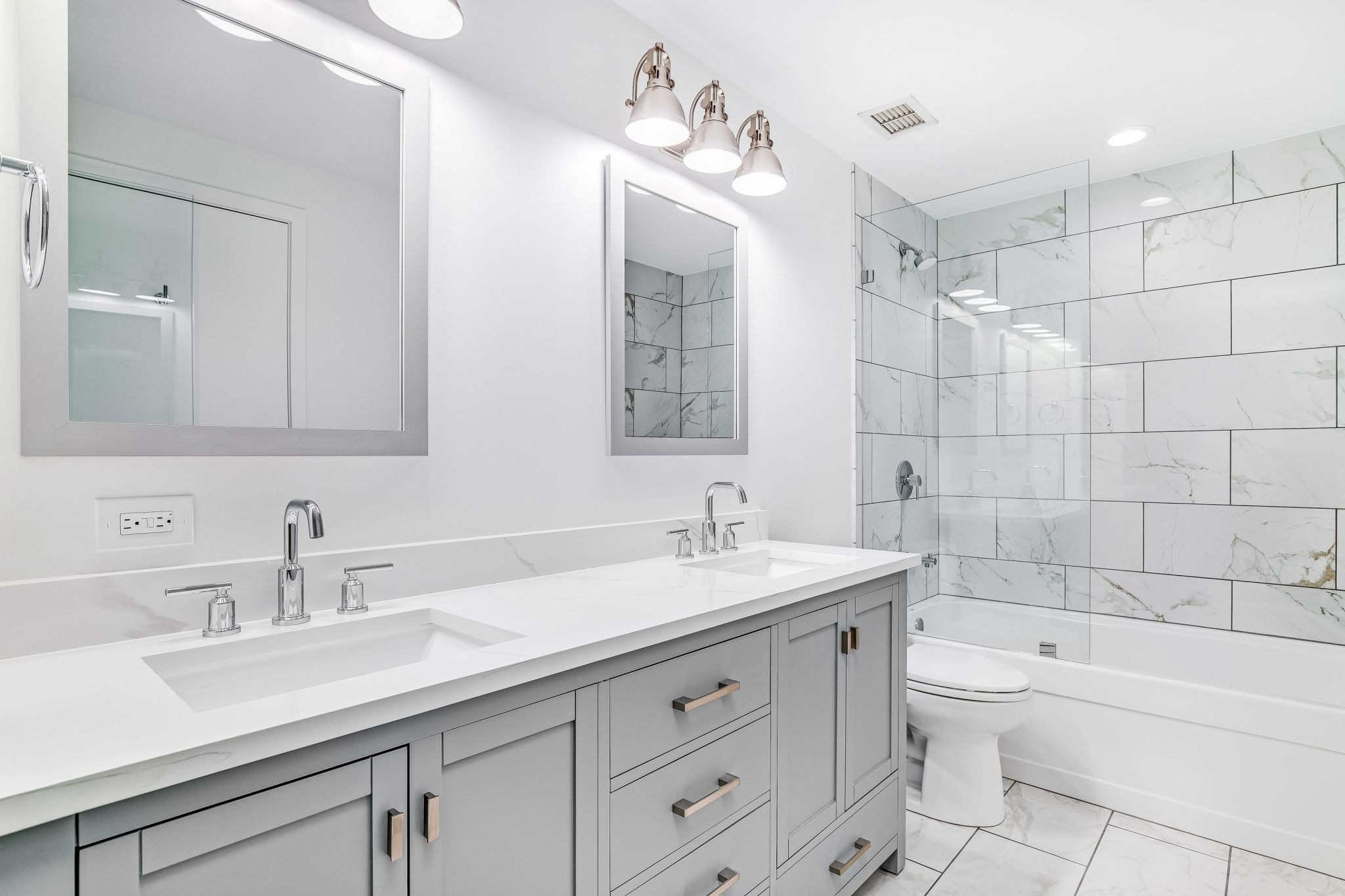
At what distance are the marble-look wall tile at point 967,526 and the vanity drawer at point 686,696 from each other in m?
1.79

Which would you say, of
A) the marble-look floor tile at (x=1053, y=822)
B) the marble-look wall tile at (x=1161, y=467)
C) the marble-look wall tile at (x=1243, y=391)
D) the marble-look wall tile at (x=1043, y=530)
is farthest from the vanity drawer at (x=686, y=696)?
the marble-look wall tile at (x=1243, y=391)

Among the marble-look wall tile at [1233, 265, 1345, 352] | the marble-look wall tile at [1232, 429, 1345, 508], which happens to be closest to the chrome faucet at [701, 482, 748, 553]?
the marble-look wall tile at [1232, 429, 1345, 508]

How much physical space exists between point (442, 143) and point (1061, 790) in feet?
9.43

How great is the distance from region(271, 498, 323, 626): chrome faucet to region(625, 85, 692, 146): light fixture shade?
117 cm

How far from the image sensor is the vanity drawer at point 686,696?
1.18 m

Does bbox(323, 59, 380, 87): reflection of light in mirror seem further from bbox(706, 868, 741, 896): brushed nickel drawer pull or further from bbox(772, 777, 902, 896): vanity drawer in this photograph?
bbox(772, 777, 902, 896): vanity drawer

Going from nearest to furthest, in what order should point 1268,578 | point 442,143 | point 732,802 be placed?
point 732,802
point 442,143
point 1268,578

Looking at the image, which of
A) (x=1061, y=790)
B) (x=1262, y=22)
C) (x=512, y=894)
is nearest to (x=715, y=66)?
(x=1262, y=22)

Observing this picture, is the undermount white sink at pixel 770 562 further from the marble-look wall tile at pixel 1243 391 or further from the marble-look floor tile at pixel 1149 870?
the marble-look wall tile at pixel 1243 391

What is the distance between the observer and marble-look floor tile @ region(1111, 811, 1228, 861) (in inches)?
84.4

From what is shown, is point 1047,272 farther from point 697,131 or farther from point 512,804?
point 512,804

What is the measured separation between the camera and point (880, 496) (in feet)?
9.82

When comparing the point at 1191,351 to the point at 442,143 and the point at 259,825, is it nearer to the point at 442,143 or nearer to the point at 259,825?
the point at 442,143

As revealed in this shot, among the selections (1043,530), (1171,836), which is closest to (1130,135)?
(1043,530)
